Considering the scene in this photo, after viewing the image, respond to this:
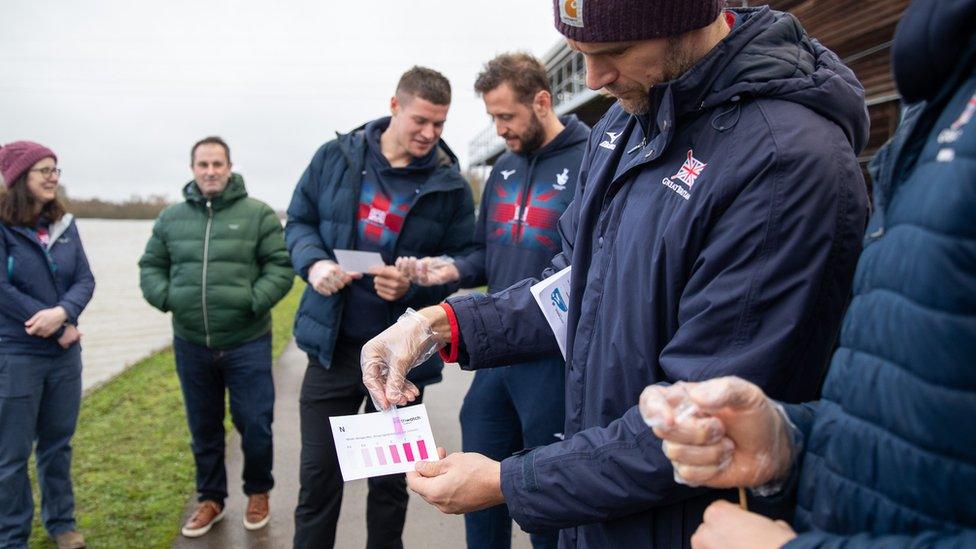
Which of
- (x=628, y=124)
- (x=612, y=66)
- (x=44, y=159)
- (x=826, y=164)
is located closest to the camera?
(x=826, y=164)

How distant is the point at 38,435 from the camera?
4.14 metres

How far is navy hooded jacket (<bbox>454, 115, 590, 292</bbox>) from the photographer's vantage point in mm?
3666

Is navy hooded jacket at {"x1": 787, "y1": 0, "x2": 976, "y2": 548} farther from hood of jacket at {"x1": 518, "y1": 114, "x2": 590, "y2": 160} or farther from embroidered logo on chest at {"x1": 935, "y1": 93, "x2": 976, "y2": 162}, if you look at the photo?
hood of jacket at {"x1": 518, "y1": 114, "x2": 590, "y2": 160}

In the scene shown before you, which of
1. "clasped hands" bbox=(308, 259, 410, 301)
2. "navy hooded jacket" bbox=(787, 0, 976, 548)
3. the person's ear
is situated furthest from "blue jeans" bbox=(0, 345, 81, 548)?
"navy hooded jacket" bbox=(787, 0, 976, 548)

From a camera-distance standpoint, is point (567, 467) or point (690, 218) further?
point (567, 467)

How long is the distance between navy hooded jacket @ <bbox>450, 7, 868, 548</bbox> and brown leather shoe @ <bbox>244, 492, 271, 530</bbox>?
3.16 meters

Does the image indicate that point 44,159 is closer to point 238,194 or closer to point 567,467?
point 238,194

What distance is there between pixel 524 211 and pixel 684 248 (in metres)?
2.25

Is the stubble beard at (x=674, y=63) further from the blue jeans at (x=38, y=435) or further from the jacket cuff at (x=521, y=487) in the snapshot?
the blue jeans at (x=38, y=435)

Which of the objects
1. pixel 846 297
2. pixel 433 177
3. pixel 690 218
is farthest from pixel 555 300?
pixel 433 177

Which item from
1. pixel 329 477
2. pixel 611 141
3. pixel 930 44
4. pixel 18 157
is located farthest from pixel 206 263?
pixel 930 44

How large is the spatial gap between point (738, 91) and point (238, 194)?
3.99 m

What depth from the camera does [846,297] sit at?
1494 millimetres

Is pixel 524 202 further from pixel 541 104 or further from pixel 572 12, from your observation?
pixel 572 12
